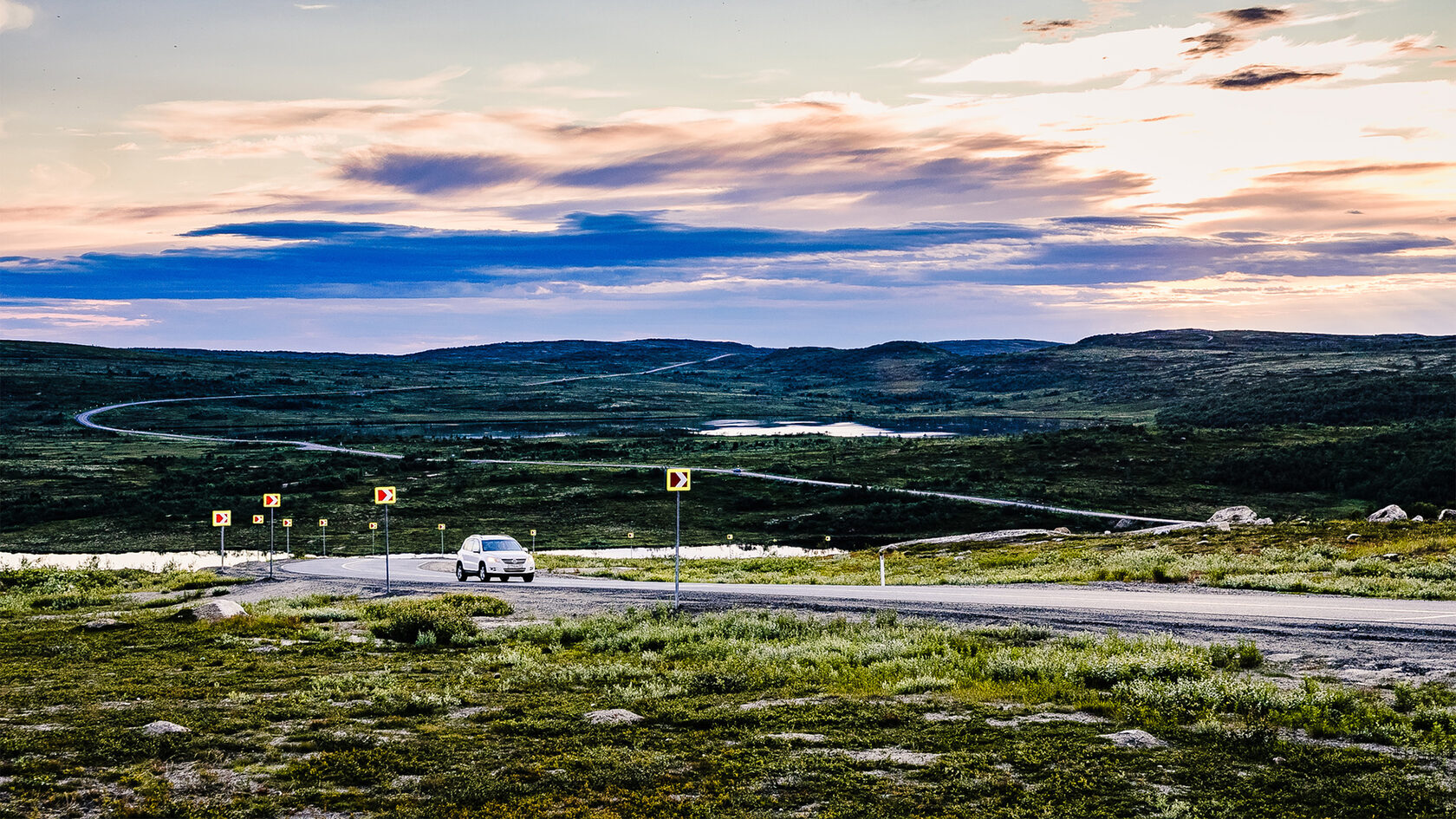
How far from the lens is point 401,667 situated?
17828mm

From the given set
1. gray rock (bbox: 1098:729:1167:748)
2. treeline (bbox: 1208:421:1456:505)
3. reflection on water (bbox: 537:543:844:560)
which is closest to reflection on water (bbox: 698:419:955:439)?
treeline (bbox: 1208:421:1456:505)

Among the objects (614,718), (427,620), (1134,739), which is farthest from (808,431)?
(1134,739)

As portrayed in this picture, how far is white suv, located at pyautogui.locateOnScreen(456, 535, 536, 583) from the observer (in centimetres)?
3741

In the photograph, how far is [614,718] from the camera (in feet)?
42.4

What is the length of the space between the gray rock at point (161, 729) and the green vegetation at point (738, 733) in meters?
0.23

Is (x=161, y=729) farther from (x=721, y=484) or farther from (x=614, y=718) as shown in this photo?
(x=721, y=484)

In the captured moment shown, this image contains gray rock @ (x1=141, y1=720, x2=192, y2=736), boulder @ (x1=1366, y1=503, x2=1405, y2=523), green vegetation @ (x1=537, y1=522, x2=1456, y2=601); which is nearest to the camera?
gray rock @ (x1=141, y1=720, x2=192, y2=736)

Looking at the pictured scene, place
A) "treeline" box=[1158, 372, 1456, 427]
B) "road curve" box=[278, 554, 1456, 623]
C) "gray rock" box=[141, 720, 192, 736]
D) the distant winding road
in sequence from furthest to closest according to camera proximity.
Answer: "treeline" box=[1158, 372, 1456, 427] < the distant winding road < "road curve" box=[278, 554, 1456, 623] < "gray rock" box=[141, 720, 192, 736]

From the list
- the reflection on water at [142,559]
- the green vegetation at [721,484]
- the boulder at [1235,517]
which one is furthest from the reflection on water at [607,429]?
the boulder at [1235,517]

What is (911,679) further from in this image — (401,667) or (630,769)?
(401,667)

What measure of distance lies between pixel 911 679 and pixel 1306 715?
5.01m

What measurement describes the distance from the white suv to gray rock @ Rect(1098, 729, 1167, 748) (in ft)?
93.9

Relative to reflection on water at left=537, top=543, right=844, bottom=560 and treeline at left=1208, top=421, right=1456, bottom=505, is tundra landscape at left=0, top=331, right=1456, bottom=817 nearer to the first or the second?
reflection on water at left=537, top=543, right=844, bottom=560

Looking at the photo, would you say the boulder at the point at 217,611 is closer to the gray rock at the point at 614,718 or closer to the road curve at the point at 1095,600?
the road curve at the point at 1095,600
